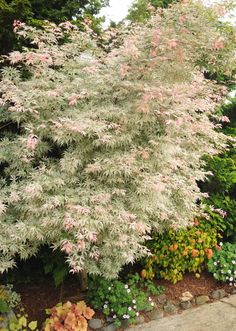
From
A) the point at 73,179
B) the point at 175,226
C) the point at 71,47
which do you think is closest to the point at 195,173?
the point at 175,226

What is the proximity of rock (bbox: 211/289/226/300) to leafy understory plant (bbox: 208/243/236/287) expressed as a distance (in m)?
0.17

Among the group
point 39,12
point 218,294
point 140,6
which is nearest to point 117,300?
point 218,294

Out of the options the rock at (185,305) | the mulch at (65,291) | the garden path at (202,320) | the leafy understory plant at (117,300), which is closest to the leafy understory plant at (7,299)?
the mulch at (65,291)

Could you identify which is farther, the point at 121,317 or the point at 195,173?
the point at 195,173

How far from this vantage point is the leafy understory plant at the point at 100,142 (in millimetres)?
3938

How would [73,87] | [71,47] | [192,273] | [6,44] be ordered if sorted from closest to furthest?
[73,87] < [71,47] < [6,44] < [192,273]

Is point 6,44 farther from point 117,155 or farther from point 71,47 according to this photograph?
point 117,155

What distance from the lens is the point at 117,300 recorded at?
4543 millimetres

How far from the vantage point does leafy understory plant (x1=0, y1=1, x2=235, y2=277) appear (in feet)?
12.9

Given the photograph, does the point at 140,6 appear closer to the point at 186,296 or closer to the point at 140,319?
the point at 186,296

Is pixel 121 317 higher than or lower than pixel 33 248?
lower

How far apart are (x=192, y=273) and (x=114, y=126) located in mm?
2773

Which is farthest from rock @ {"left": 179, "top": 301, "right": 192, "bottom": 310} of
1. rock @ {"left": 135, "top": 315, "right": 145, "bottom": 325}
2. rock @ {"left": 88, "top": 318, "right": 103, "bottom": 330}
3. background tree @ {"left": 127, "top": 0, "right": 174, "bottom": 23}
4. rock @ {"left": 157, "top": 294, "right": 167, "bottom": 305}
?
background tree @ {"left": 127, "top": 0, "right": 174, "bottom": 23}

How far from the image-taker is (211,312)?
4.82 m
